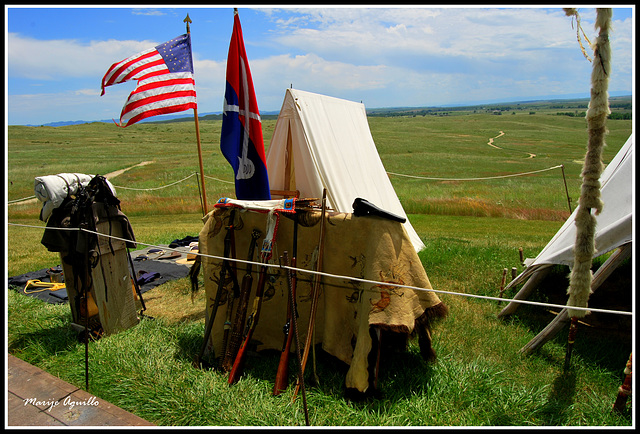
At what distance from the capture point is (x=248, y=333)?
3.55 m

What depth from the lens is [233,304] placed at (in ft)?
12.7

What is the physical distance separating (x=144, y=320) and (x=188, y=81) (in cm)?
294

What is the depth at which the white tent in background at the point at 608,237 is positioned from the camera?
367cm

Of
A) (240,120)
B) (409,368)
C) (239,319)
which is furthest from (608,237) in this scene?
(240,120)

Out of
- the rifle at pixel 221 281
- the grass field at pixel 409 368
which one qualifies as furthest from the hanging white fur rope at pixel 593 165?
the rifle at pixel 221 281

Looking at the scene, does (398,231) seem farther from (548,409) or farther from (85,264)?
(85,264)

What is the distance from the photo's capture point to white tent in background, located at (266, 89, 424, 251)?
6.33 metres

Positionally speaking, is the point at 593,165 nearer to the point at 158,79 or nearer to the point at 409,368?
the point at 409,368

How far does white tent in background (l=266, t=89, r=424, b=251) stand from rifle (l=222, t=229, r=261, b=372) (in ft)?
8.99

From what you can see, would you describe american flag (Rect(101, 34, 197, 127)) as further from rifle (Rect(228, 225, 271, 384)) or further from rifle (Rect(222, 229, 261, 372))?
rifle (Rect(228, 225, 271, 384))

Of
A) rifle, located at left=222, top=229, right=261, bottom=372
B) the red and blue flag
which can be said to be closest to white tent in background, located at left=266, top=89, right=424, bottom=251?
the red and blue flag

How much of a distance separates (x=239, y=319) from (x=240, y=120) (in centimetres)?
259

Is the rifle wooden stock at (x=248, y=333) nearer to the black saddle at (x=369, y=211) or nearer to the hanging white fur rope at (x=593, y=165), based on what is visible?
the black saddle at (x=369, y=211)

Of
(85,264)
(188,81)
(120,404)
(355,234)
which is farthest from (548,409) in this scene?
(188,81)
